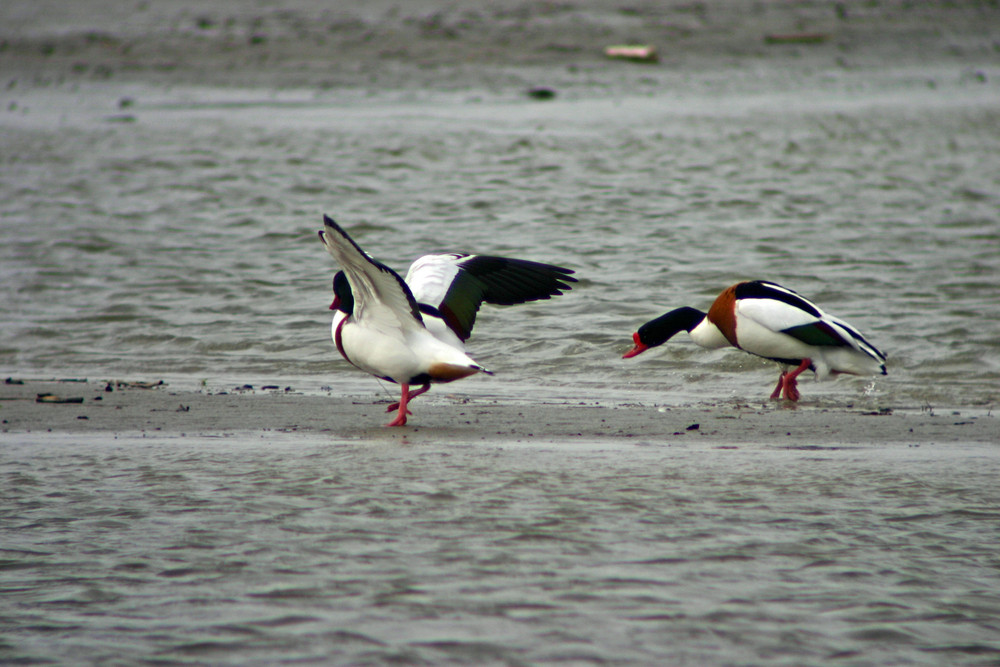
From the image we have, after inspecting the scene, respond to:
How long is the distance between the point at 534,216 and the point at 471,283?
7.02 m

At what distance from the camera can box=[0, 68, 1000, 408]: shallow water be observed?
27.4ft

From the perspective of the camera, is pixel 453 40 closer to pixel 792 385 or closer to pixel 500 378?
pixel 500 378

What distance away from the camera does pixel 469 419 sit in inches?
245

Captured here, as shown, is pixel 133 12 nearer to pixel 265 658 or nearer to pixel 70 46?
pixel 70 46

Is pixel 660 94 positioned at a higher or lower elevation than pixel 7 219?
higher

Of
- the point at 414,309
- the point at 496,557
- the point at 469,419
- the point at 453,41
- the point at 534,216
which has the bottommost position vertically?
the point at 496,557

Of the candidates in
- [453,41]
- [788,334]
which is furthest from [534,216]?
[453,41]

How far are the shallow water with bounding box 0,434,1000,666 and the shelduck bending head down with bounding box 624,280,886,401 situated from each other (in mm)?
2014

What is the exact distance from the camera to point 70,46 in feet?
79.6

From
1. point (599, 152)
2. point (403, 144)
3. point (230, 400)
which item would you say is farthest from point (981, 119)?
point (230, 400)

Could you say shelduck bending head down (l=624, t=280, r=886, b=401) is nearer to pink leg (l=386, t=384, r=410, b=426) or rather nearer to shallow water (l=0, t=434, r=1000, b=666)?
shallow water (l=0, t=434, r=1000, b=666)

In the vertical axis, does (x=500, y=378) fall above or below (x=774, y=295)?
below

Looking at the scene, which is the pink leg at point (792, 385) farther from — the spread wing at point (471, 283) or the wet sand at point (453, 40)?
the wet sand at point (453, 40)

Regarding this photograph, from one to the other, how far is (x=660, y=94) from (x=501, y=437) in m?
16.6
